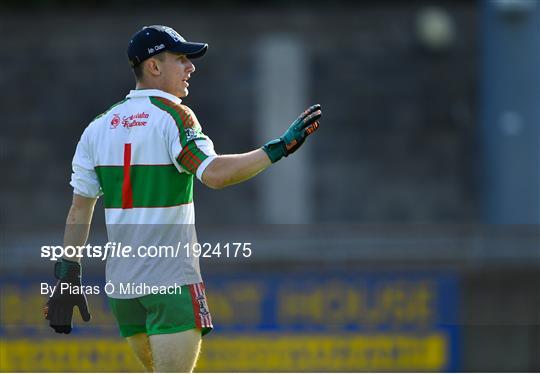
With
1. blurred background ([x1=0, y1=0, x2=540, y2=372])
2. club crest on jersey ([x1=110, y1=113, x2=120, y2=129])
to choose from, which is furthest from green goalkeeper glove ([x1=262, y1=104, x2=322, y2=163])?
blurred background ([x1=0, y1=0, x2=540, y2=372])

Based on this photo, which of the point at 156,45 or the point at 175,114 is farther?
the point at 156,45

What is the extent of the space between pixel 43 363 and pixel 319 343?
8.44 feet

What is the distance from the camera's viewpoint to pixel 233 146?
2088 cm

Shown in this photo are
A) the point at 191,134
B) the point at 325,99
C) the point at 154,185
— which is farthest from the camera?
the point at 325,99

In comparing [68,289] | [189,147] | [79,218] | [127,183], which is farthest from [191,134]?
[68,289]

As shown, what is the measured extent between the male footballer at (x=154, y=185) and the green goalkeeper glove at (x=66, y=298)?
151 millimetres

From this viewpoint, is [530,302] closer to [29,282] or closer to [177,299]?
[29,282]

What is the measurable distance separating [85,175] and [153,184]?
389 millimetres

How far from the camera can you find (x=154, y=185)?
5262 mm

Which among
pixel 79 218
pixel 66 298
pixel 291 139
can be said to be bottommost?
pixel 66 298

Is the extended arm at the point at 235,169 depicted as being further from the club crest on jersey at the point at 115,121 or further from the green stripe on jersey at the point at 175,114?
the club crest on jersey at the point at 115,121

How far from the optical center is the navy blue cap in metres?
5.34

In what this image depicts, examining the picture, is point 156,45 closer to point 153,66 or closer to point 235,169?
point 153,66

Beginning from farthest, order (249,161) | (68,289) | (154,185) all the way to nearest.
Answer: (68,289) < (154,185) < (249,161)
